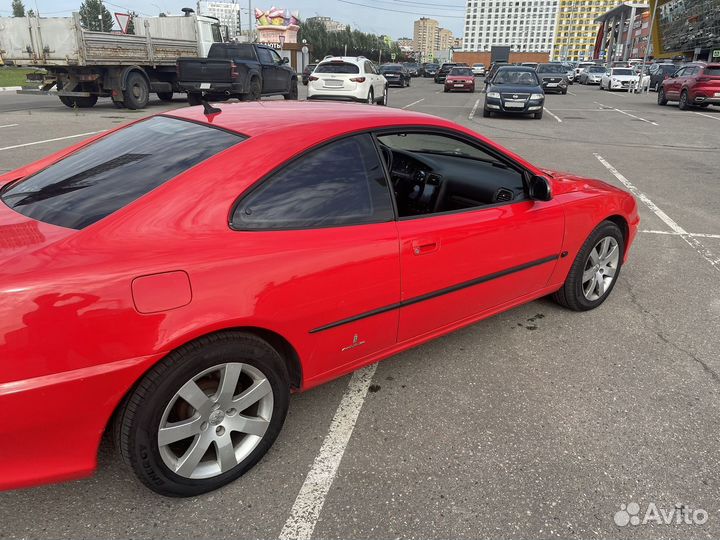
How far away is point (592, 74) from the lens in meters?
42.8

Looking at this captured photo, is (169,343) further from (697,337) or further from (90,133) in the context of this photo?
(90,133)

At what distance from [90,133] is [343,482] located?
11278 mm

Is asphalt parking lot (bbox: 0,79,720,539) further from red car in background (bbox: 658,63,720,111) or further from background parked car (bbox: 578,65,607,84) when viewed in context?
background parked car (bbox: 578,65,607,84)

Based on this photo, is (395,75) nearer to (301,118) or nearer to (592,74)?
(592,74)

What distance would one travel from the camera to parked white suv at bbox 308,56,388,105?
16719 mm

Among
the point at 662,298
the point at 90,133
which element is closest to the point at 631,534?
the point at 662,298

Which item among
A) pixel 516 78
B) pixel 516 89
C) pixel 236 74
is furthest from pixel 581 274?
pixel 516 78

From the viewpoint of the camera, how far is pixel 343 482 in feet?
7.22

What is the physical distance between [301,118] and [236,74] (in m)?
14.3

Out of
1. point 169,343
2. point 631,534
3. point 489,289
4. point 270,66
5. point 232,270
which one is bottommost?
point 631,534

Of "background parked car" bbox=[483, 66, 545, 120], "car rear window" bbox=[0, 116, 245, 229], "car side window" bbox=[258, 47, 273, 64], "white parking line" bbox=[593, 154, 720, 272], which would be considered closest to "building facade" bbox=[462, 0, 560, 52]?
"car side window" bbox=[258, 47, 273, 64]

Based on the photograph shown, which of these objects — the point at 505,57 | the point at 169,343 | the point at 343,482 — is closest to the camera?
the point at 169,343

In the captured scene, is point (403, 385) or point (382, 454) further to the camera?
point (403, 385)

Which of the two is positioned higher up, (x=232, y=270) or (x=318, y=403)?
(x=232, y=270)
